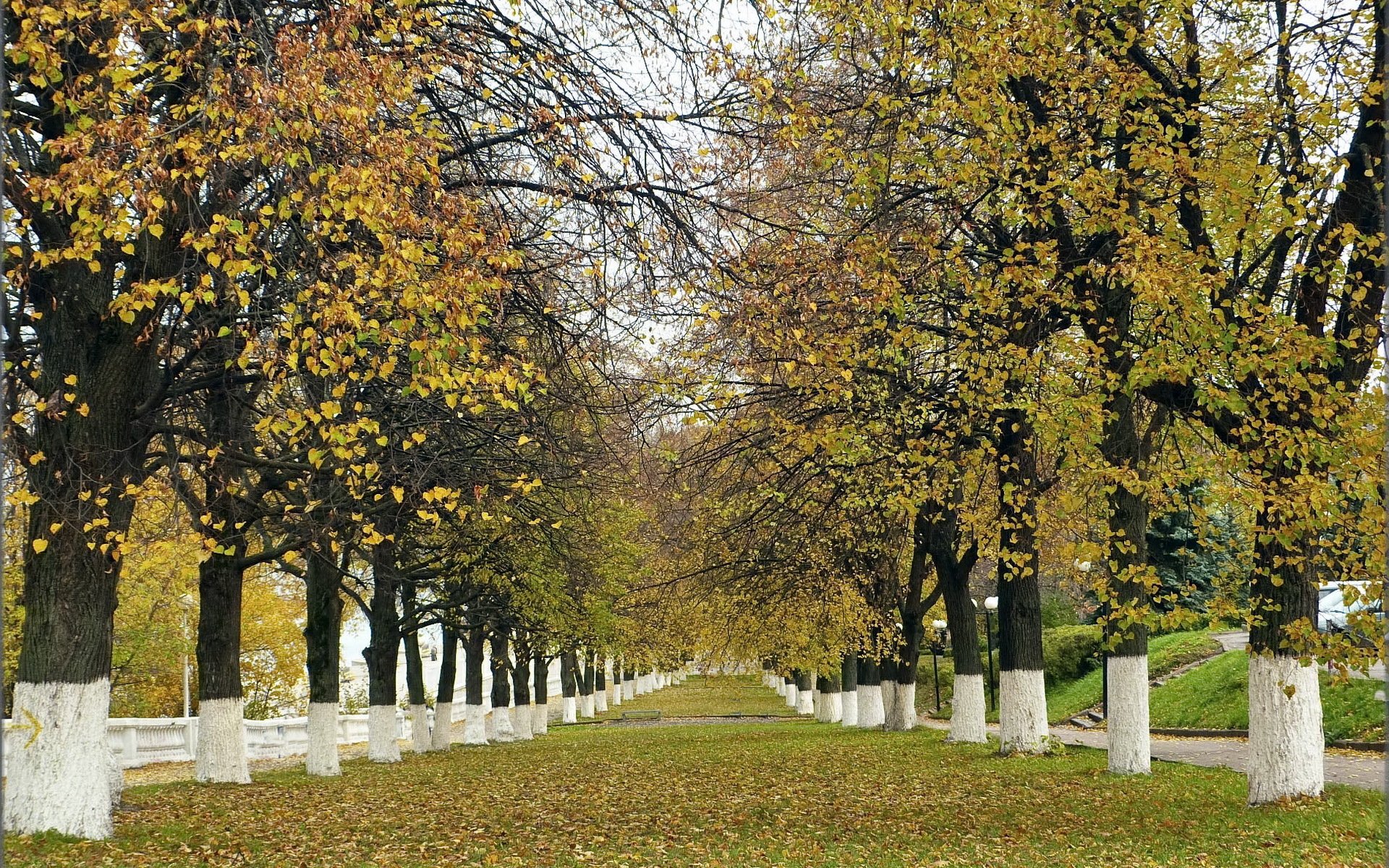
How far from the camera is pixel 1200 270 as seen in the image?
11156 millimetres

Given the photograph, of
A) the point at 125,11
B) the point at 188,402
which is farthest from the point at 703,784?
the point at 125,11

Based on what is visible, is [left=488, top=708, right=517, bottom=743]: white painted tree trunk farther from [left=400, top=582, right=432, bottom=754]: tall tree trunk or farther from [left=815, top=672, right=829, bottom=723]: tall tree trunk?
[left=815, top=672, right=829, bottom=723]: tall tree trunk

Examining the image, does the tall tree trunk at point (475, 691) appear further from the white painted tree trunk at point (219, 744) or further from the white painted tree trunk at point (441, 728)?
the white painted tree trunk at point (219, 744)

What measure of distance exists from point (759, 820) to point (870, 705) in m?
20.8

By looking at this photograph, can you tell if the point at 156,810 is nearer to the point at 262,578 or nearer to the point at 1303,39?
the point at 1303,39

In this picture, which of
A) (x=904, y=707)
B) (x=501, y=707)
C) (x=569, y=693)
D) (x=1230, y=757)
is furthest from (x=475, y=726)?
(x=1230, y=757)

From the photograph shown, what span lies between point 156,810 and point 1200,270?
12.9 metres

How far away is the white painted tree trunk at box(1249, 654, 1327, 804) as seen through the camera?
37.0 ft

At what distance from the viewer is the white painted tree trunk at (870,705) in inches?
1289

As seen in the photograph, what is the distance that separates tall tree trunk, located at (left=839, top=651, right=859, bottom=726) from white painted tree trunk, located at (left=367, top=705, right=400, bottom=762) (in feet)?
50.9

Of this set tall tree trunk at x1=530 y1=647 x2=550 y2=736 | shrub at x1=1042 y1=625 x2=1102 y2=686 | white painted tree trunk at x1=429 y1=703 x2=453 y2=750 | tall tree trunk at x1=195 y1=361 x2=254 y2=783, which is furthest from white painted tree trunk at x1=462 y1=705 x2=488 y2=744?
shrub at x1=1042 y1=625 x2=1102 y2=686

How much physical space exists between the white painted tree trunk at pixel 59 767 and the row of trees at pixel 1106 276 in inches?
245

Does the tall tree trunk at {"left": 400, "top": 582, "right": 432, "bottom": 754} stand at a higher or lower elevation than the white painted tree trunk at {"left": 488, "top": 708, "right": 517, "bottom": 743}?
higher

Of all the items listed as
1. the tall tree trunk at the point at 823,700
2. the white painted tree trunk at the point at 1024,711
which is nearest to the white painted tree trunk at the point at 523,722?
the tall tree trunk at the point at 823,700
